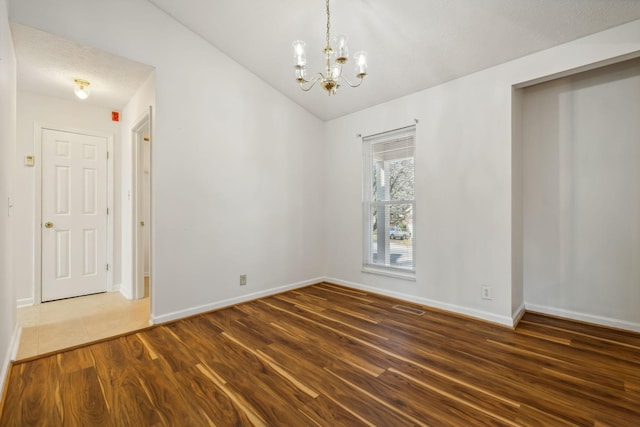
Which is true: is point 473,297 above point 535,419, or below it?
above

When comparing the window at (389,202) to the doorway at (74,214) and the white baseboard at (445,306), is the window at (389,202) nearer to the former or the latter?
the white baseboard at (445,306)

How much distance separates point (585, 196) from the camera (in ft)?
9.51

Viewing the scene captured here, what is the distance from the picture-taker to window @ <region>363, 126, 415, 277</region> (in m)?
3.67

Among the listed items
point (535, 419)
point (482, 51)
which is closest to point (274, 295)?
point (535, 419)

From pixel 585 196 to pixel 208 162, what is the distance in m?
3.85

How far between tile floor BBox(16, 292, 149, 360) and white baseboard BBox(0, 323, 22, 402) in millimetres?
35

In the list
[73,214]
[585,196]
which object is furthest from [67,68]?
[585,196]

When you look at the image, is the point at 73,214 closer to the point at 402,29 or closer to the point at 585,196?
the point at 402,29

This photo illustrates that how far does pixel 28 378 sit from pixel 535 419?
122 inches

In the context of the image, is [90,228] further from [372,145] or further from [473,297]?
[473,297]

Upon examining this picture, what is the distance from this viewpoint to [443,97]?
324 cm

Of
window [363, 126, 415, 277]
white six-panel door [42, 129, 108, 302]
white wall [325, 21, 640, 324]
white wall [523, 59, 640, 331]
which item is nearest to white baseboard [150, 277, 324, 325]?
window [363, 126, 415, 277]

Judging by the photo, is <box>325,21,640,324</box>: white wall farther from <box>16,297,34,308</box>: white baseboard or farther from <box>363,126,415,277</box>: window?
<box>16,297,34,308</box>: white baseboard

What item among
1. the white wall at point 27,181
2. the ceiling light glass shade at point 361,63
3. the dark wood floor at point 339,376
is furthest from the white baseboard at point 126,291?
the ceiling light glass shade at point 361,63
